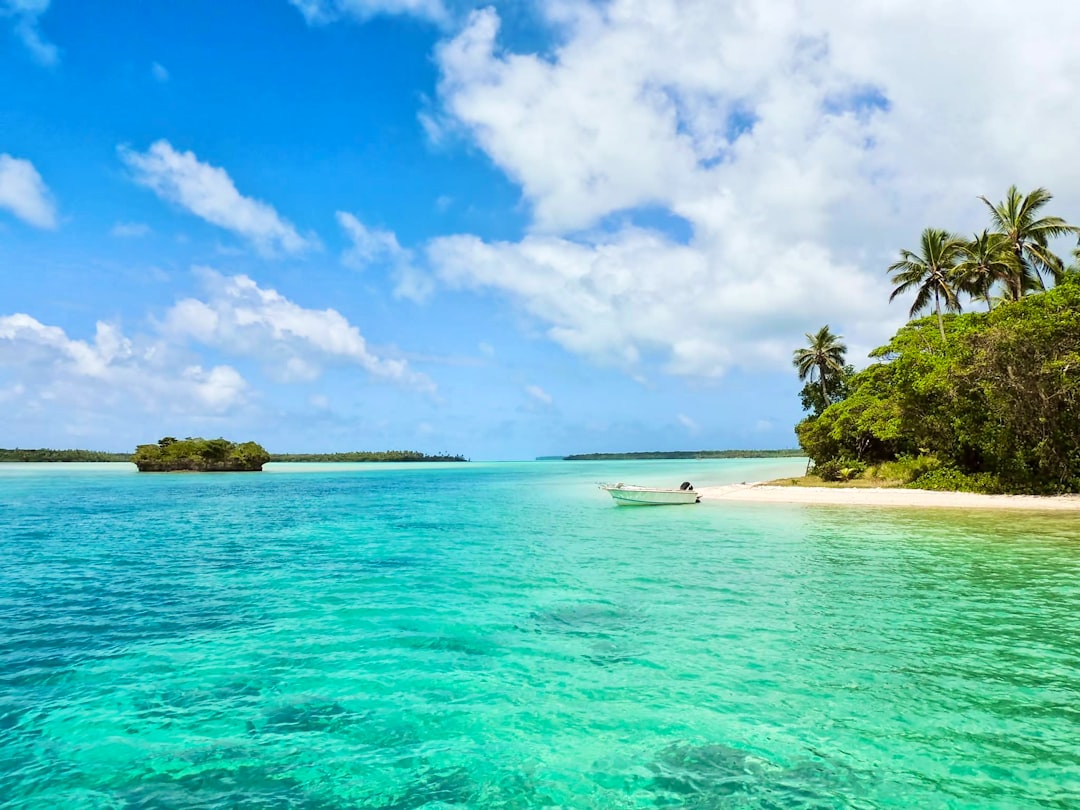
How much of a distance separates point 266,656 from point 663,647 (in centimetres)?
648

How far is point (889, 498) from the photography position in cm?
3103

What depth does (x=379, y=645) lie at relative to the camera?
33.2ft

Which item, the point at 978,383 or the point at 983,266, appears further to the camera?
the point at 983,266

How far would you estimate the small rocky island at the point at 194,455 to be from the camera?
325ft

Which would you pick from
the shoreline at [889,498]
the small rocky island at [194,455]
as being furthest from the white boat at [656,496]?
the small rocky island at [194,455]

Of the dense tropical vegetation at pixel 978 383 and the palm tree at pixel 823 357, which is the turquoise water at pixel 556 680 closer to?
the dense tropical vegetation at pixel 978 383

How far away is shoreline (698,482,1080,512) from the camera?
83.8ft

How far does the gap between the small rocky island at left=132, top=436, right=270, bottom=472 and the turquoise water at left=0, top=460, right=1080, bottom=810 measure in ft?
300

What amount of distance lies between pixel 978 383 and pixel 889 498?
737cm

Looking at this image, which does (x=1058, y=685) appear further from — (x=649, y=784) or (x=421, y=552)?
(x=421, y=552)

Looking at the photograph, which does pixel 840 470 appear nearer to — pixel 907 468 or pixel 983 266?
pixel 907 468

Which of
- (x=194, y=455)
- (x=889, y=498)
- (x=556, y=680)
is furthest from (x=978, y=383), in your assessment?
(x=194, y=455)

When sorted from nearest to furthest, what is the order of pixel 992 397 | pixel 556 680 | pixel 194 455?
1. pixel 556 680
2. pixel 992 397
3. pixel 194 455

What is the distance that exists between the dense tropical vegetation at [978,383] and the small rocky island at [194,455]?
92932 millimetres
